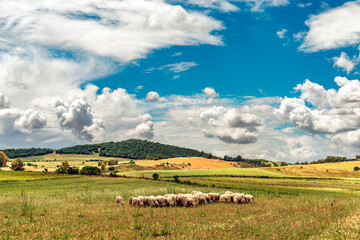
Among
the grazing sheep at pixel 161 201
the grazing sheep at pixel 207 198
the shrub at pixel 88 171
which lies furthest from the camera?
the shrub at pixel 88 171

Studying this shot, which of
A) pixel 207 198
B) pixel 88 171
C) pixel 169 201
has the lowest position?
pixel 88 171

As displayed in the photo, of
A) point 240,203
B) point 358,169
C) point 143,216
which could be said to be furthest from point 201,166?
point 143,216

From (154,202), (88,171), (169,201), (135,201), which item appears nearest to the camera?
(154,202)

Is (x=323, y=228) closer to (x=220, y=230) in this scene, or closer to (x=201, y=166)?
(x=220, y=230)

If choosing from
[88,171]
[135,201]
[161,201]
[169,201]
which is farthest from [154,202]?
[88,171]

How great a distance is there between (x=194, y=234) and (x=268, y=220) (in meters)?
7.51

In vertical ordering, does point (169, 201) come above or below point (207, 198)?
above

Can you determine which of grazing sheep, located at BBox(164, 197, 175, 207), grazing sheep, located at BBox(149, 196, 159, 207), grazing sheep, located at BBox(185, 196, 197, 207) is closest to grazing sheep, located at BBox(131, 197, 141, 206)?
grazing sheep, located at BBox(149, 196, 159, 207)

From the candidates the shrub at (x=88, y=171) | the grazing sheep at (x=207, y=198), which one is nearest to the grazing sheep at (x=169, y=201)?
the grazing sheep at (x=207, y=198)

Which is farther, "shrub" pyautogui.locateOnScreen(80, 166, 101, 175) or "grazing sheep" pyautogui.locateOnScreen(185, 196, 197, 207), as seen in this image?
"shrub" pyautogui.locateOnScreen(80, 166, 101, 175)

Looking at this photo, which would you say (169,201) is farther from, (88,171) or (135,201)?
(88,171)

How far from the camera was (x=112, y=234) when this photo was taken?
18.5 meters

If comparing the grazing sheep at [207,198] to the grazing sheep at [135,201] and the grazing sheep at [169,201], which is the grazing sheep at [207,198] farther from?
the grazing sheep at [135,201]

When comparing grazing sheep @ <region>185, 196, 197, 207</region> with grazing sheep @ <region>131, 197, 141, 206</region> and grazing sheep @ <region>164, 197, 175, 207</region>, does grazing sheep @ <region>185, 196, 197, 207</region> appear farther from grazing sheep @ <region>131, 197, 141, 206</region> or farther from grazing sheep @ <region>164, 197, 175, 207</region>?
grazing sheep @ <region>131, 197, 141, 206</region>
